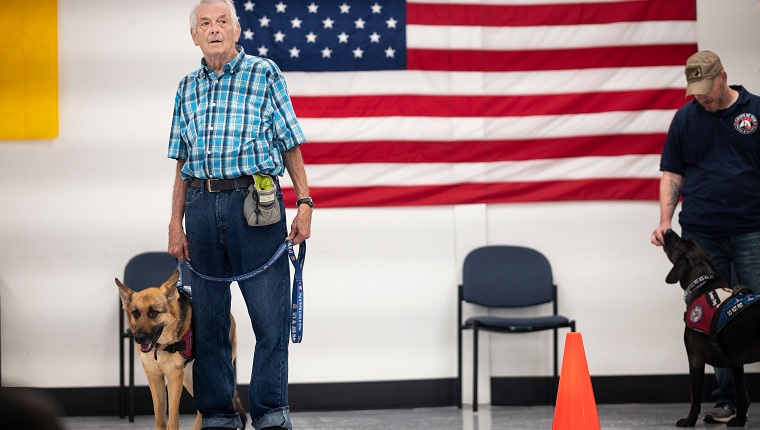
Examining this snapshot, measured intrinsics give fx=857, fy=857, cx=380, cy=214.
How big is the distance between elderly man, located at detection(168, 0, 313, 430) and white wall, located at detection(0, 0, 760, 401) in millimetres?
1955

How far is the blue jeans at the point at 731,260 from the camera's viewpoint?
4457mm

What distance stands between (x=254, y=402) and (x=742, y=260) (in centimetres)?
268

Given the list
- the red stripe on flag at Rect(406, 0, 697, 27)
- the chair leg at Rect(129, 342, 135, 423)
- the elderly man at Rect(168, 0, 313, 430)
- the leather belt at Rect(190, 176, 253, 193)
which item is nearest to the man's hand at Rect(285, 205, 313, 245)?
the elderly man at Rect(168, 0, 313, 430)

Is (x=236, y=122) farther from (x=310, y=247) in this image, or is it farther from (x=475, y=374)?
(x=475, y=374)

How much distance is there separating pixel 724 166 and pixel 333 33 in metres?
2.52

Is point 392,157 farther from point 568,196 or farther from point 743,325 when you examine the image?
point 743,325

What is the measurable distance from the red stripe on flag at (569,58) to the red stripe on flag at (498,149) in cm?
48

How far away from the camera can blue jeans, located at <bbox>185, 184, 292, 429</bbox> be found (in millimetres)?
3424

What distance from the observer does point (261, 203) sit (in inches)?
132

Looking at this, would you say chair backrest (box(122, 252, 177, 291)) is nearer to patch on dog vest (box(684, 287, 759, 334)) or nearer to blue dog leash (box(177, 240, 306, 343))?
blue dog leash (box(177, 240, 306, 343))

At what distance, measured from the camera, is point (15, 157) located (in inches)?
214

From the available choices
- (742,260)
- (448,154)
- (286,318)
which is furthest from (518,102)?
(286,318)

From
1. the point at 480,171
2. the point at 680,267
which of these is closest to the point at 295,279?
the point at 680,267

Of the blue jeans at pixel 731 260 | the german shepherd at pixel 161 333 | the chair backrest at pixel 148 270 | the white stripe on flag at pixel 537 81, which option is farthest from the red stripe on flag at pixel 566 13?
the german shepherd at pixel 161 333
